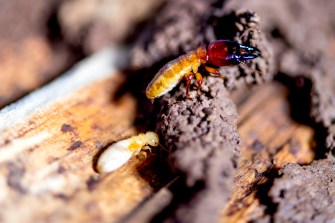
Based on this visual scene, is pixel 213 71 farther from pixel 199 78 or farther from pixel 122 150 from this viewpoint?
pixel 122 150

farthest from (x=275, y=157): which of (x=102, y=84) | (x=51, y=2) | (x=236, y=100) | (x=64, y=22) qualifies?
(x=51, y=2)

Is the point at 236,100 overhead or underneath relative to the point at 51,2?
underneath

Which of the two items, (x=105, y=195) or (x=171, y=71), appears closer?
(x=105, y=195)

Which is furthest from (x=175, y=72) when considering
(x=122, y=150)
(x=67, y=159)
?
(x=67, y=159)

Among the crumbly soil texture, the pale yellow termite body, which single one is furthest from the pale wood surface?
the pale yellow termite body

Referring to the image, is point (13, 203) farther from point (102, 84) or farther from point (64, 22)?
point (64, 22)

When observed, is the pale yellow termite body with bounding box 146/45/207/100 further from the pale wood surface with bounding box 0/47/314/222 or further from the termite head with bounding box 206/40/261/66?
the pale wood surface with bounding box 0/47/314/222

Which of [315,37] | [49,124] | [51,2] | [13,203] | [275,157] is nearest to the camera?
[13,203]
